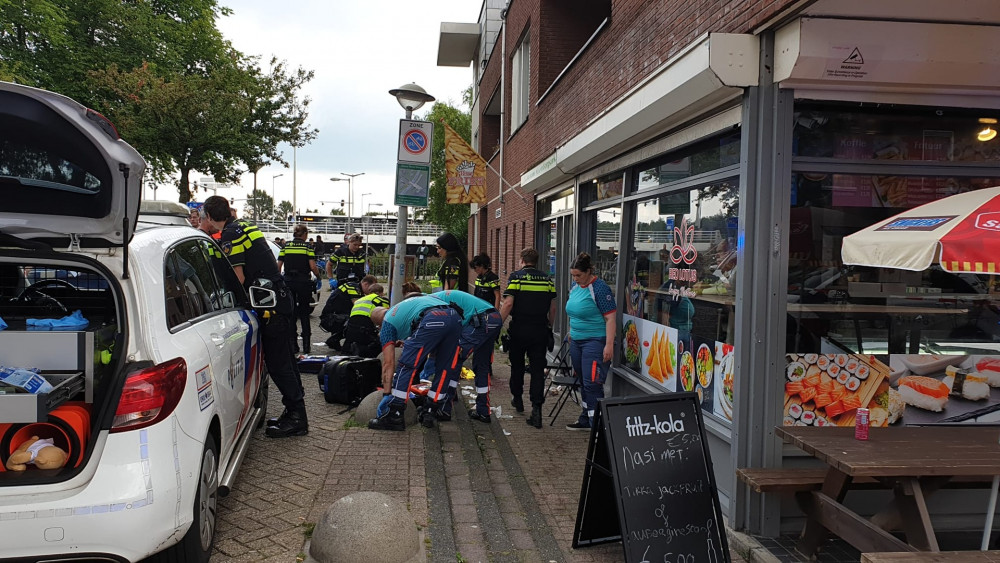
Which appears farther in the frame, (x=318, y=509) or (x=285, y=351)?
(x=285, y=351)

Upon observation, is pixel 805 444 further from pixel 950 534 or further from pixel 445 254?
pixel 445 254

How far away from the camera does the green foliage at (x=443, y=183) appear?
38.9 metres

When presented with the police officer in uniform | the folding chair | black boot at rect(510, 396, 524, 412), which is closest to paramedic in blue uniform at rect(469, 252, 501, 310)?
the folding chair

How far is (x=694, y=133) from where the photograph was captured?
5.14m

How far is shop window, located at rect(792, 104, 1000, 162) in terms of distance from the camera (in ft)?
13.8

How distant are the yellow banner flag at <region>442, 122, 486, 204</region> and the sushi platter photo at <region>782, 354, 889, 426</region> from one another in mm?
9969

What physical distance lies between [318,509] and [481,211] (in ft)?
61.6

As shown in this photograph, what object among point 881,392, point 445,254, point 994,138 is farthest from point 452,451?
point 994,138

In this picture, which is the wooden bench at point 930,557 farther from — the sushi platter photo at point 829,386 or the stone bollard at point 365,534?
the stone bollard at point 365,534

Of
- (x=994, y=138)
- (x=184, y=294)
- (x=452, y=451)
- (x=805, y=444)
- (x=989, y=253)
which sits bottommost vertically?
(x=452, y=451)

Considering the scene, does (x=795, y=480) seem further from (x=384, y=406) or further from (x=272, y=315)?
(x=272, y=315)

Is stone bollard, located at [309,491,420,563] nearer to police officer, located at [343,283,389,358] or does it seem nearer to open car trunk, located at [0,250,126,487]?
open car trunk, located at [0,250,126,487]

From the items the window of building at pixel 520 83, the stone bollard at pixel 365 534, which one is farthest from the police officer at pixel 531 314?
the window of building at pixel 520 83

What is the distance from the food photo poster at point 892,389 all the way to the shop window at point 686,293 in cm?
47
